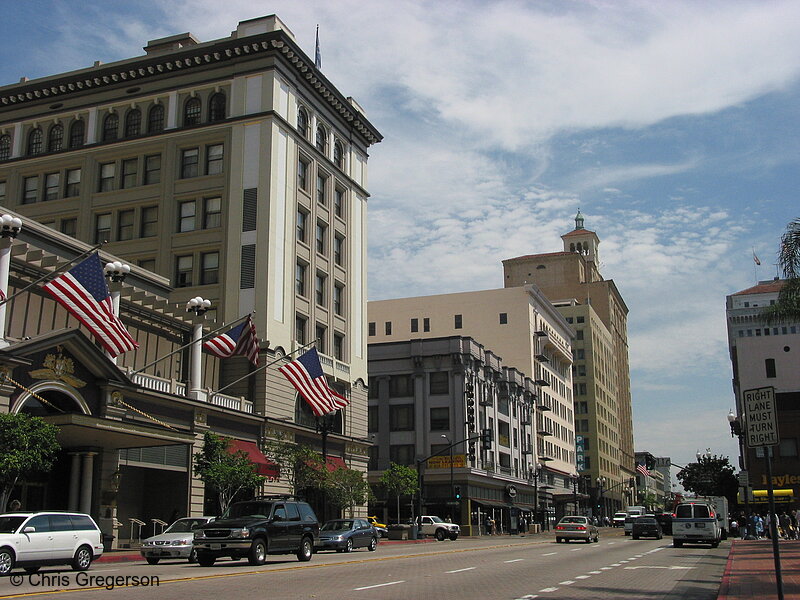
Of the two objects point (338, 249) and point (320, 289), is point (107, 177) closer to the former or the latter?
point (320, 289)

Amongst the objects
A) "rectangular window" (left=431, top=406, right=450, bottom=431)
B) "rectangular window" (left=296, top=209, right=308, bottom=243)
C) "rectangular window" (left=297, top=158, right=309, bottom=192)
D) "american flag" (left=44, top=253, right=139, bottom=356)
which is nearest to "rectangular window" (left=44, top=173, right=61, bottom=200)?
"rectangular window" (left=297, top=158, right=309, bottom=192)

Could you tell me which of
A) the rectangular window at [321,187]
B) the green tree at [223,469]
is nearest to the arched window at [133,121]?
the rectangular window at [321,187]

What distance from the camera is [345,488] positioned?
50.3m

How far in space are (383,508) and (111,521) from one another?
147 feet

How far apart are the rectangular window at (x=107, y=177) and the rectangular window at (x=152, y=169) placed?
7.21 ft

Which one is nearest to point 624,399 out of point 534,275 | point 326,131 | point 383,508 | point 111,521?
point 534,275

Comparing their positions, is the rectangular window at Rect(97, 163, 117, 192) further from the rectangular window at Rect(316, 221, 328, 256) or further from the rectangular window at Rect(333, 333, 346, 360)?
the rectangular window at Rect(333, 333, 346, 360)

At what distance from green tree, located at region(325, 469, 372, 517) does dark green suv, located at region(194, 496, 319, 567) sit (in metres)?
20.8

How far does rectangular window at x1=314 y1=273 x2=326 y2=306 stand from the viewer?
5638 centimetres

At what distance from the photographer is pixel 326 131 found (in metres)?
59.9

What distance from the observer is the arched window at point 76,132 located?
186ft

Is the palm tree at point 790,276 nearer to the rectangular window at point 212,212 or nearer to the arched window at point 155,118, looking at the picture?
the rectangular window at point 212,212

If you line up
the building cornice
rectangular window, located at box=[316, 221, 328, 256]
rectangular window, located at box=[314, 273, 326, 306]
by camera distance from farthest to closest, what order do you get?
rectangular window, located at box=[316, 221, 328, 256] → rectangular window, located at box=[314, 273, 326, 306] → the building cornice

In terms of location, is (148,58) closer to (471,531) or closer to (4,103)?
(4,103)
